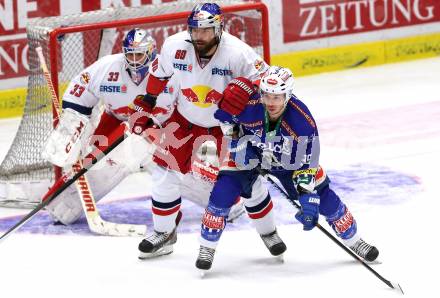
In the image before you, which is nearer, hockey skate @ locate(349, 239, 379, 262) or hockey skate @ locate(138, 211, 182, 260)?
hockey skate @ locate(349, 239, 379, 262)

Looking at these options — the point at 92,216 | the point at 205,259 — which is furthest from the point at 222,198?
the point at 92,216

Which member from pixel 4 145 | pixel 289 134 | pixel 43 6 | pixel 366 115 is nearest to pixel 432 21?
pixel 366 115

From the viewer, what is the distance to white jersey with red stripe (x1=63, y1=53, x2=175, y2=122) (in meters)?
6.11

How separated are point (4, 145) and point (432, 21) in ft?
14.0

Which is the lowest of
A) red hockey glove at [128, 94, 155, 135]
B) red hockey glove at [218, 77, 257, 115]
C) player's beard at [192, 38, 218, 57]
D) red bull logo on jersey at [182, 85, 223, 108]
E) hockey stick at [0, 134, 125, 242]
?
hockey stick at [0, 134, 125, 242]

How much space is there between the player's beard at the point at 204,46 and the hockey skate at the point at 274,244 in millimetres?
914

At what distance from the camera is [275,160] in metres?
5.09

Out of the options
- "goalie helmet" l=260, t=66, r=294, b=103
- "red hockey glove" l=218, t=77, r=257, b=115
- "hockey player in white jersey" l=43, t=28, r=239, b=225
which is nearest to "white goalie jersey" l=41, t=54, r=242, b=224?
"hockey player in white jersey" l=43, t=28, r=239, b=225

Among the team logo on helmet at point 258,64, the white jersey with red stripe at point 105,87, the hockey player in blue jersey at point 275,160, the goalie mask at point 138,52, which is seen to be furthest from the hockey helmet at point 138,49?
the hockey player in blue jersey at point 275,160

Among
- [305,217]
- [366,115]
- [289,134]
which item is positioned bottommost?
[366,115]

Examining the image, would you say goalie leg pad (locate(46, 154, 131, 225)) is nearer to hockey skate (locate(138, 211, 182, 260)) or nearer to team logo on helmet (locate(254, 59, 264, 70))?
hockey skate (locate(138, 211, 182, 260))

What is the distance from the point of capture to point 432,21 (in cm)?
1023

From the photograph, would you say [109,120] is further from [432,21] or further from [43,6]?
[432,21]

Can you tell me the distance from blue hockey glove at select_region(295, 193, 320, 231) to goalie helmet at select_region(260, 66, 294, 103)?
0.43 m
